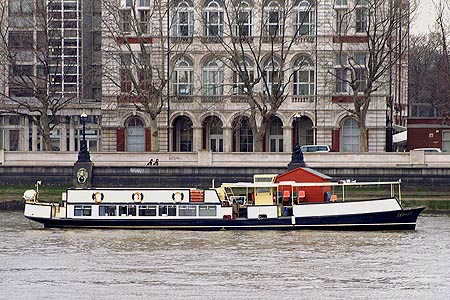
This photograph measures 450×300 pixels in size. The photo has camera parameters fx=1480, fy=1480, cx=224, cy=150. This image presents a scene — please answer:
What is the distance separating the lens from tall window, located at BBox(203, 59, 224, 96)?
353 feet

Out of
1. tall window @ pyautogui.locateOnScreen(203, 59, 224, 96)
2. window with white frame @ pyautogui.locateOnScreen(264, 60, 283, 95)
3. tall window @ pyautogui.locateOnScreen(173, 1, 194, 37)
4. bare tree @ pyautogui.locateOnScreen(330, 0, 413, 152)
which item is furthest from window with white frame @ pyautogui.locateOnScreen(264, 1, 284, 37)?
tall window @ pyautogui.locateOnScreen(173, 1, 194, 37)

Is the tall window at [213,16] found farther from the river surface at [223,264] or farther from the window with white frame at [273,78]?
the river surface at [223,264]

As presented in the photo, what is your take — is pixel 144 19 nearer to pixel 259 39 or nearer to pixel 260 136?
pixel 259 39

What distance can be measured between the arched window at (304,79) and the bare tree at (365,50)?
6.76 feet

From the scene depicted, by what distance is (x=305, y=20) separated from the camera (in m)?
106

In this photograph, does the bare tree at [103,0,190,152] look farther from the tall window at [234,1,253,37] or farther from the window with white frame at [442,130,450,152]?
the window with white frame at [442,130,450,152]

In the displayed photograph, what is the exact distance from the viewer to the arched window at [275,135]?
110 m

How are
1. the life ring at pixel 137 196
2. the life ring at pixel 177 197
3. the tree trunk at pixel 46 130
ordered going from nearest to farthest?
the life ring at pixel 177 197 < the life ring at pixel 137 196 < the tree trunk at pixel 46 130

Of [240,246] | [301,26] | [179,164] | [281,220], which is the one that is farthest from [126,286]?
[301,26]

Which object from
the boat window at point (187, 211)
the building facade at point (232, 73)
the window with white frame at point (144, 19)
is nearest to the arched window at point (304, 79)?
the building facade at point (232, 73)

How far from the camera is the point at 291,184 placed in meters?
69.8

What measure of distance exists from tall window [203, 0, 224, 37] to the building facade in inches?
2.8

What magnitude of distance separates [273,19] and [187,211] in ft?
120

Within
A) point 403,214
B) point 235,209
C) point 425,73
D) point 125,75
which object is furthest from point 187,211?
point 425,73
